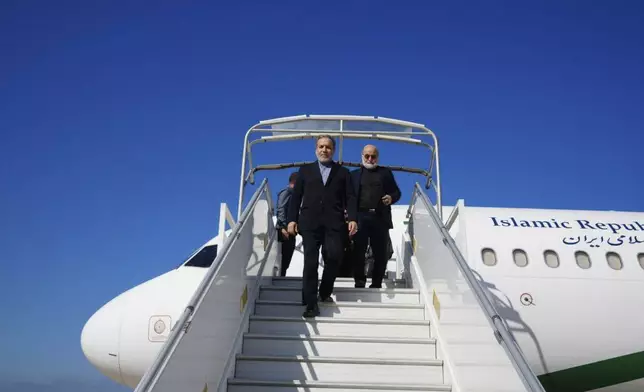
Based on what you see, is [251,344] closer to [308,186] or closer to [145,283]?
[308,186]

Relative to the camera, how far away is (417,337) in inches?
197

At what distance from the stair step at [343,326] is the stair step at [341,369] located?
48 centimetres

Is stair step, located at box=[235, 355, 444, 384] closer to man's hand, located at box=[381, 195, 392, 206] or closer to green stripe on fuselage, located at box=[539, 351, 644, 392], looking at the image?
man's hand, located at box=[381, 195, 392, 206]

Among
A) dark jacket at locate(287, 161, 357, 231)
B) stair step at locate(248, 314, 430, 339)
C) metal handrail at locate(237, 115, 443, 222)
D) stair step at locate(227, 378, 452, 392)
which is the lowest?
stair step at locate(227, 378, 452, 392)

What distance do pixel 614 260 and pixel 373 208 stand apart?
14.6ft

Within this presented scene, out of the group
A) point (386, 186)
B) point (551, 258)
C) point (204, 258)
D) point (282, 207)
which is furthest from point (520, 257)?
point (204, 258)

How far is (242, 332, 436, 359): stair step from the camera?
15.6 ft

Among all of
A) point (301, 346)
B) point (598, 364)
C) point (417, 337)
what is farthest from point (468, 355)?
point (598, 364)

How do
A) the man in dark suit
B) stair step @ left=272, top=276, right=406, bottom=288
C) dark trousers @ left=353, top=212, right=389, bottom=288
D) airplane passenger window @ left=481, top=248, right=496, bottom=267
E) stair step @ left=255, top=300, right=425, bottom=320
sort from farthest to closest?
airplane passenger window @ left=481, top=248, right=496, bottom=267 → stair step @ left=272, top=276, right=406, bottom=288 → dark trousers @ left=353, top=212, right=389, bottom=288 → stair step @ left=255, top=300, right=425, bottom=320 → the man in dark suit

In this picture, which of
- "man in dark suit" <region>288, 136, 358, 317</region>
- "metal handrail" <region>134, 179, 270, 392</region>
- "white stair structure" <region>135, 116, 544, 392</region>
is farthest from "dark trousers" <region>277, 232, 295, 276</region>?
"metal handrail" <region>134, 179, 270, 392</region>

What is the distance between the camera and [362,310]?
17.6ft

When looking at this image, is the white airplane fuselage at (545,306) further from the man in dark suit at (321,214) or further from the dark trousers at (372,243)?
the man in dark suit at (321,214)

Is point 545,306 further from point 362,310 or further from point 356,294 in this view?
point 362,310

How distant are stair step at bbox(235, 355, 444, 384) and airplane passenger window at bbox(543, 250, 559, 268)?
4.36 m
